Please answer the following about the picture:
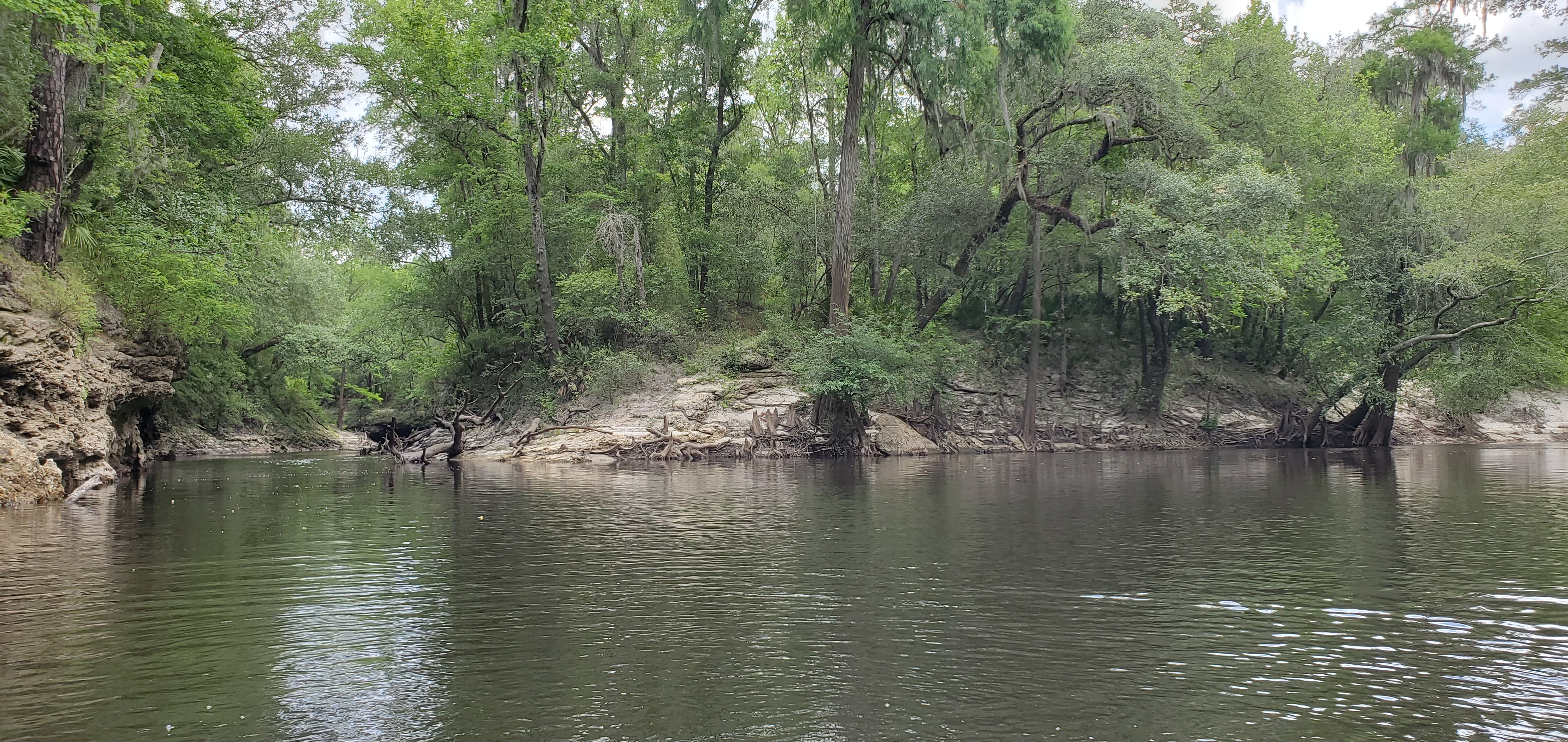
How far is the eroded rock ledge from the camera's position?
50.8 feet

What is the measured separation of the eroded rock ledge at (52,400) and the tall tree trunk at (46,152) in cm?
204

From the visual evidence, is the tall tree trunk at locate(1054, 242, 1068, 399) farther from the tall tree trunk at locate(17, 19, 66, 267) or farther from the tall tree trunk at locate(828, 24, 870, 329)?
the tall tree trunk at locate(17, 19, 66, 267)

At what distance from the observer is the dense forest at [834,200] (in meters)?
26.5

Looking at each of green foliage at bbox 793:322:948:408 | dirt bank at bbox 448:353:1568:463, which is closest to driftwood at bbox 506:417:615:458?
dirt bank at bbox 448:353:1568:463

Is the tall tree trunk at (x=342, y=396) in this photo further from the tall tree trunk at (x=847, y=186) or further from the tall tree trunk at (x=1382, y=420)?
the tall tree trunk at (x=1382, y=420)

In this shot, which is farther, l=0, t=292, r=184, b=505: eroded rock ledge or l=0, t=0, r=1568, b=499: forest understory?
l=0, t=0, r=1568, b=499: forest understory

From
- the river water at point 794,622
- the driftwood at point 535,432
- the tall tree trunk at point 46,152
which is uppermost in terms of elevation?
the tall tree trunk at point 46,152

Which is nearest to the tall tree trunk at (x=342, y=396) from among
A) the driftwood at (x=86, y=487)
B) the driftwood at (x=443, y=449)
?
the driftwood at (x=443, y=449)

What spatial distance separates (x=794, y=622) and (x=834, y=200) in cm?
3419

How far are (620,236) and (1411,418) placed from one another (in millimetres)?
36016

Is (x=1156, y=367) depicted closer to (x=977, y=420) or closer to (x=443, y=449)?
(x=977, y=420)

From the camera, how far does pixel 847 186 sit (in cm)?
3105

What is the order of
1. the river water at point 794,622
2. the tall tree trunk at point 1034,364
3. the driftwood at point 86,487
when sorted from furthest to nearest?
the tall tree trunk at point 1034,364 < the driftwood at point 86,487 < the river water at point 794,622

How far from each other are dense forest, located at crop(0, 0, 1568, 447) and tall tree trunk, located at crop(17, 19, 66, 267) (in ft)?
4.61
